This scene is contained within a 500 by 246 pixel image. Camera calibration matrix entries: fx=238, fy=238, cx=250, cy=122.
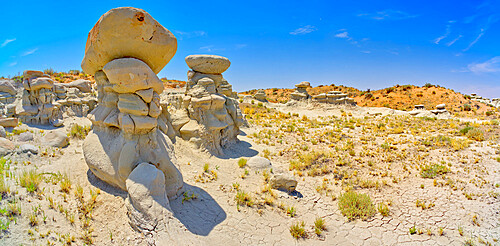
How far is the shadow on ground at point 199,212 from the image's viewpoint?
4473mm

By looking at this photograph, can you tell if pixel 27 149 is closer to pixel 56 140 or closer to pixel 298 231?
pixel 56 140

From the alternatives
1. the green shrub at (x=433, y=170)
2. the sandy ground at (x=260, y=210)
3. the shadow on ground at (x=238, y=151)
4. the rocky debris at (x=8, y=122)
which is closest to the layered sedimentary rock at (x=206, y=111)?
the shadow on ground at (x=238, y=151)

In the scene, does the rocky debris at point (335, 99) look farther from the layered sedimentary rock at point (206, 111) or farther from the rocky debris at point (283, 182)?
the rocky debris at point (283, 182)

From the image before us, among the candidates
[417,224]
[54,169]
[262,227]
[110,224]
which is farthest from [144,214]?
[417,224]

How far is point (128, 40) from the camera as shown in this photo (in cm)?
457

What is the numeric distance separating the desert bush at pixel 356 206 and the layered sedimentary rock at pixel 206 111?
485 cm

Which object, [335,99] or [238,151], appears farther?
[335,99]

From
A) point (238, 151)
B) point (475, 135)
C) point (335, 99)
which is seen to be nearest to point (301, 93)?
point (335, 99)

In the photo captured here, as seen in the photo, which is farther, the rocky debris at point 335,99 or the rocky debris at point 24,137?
the rocky debris at point 335,99

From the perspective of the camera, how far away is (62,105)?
38.5 feet

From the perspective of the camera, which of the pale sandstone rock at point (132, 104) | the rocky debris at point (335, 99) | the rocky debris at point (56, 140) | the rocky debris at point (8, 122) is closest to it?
the pale sandstone rock at point (132, 104)

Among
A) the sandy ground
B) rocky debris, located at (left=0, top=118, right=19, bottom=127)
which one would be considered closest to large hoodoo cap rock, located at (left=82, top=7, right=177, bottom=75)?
the sandy ground

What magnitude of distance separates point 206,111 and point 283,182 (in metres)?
4.39

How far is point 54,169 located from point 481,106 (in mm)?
35310
